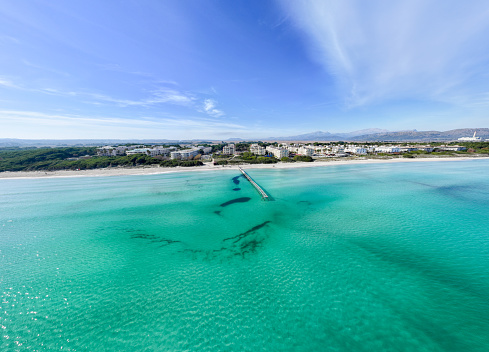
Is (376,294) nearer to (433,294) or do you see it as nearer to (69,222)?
(433,294)

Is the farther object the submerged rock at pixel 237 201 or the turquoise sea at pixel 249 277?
the submerged rock at pixel 237 201

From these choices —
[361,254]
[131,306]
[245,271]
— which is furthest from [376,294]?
[131,306]

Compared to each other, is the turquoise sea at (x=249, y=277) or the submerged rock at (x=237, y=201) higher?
the submerged rock at (x=237, y=201)

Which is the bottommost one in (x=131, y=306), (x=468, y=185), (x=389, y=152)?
(x=131, y=306)

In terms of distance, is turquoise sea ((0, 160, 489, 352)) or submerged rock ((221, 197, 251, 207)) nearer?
turquoise sea ((0, 160, 489, 352))

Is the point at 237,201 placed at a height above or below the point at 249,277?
above

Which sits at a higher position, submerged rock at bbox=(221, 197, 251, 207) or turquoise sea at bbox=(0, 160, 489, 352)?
submerged rock at bbox=(221, 197, 251, 207)

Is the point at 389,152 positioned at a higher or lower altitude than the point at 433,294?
higher

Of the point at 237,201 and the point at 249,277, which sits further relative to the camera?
the point at 237,201
